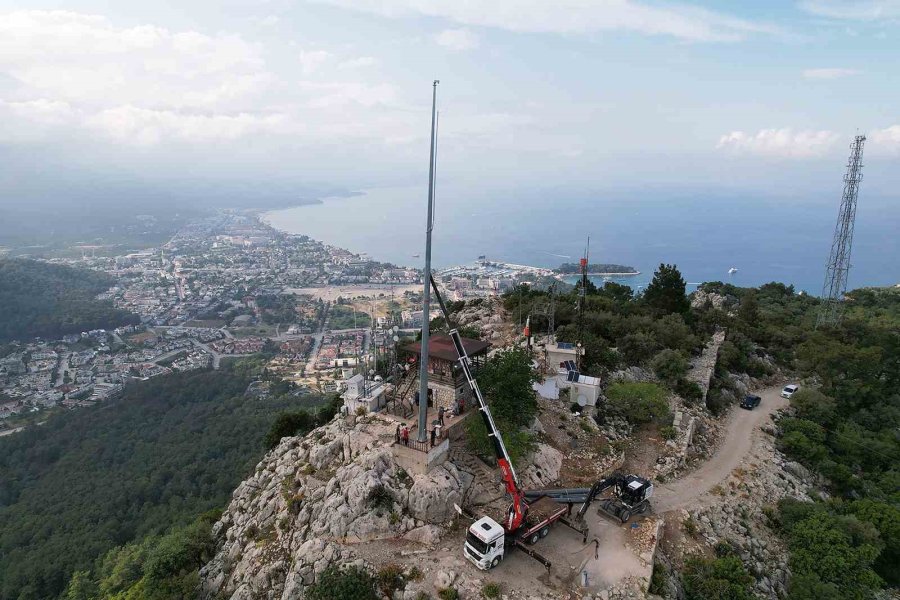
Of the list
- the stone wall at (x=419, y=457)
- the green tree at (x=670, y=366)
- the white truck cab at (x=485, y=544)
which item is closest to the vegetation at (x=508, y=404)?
the stone wall at (x=419, y=457)

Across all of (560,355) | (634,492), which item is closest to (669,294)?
(560,355)

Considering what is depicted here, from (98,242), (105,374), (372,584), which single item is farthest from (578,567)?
(98,242)

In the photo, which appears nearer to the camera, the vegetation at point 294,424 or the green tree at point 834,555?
the green tree at point 834,555

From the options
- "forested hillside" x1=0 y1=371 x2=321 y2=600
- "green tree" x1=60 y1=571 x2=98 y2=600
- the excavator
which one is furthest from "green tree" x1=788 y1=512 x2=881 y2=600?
"forested hillside" x1=0 y1=371 x2=321 y2=600

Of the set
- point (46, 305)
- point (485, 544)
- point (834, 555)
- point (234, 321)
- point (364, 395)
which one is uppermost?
point (364, 395)

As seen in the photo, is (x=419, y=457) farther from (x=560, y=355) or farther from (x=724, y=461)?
(x=724, y=461)

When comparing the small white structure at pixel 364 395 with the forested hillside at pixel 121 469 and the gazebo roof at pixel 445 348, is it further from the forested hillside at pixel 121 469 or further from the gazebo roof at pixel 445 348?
the forested hillside at pixel 121 469

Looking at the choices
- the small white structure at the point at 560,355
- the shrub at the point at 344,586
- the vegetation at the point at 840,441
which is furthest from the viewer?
the small white structure at the point at 560,355
